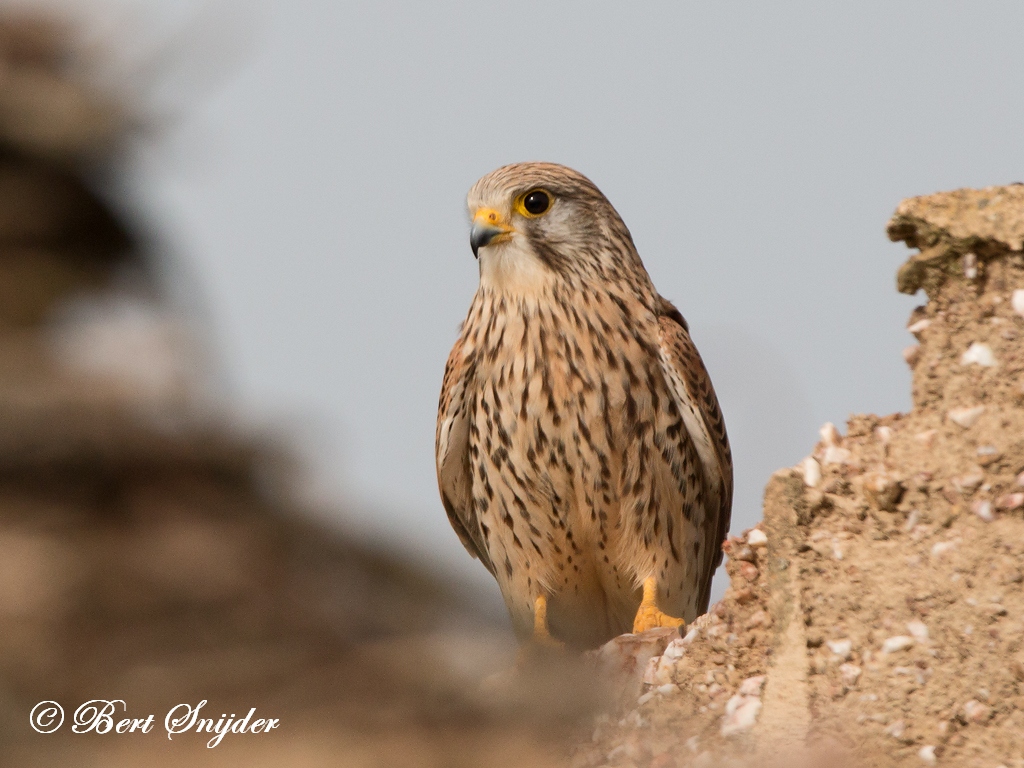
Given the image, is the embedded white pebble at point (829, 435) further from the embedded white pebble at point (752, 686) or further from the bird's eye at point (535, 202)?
the bird's eye at point (535, 202)

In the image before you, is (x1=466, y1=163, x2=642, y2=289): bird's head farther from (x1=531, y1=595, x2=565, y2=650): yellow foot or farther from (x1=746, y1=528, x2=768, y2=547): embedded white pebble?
(x1=746, y1=528, x2=768, y2=547): embedded white pebble

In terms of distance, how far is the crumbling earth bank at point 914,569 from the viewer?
2.22 metres

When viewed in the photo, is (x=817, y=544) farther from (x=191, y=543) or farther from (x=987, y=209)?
(x=191, y=543)

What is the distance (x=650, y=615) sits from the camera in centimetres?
409

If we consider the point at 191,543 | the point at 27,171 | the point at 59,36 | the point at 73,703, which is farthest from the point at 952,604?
the point at 59,36

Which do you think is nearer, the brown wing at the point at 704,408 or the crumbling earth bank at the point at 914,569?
the crumbling earth bank at the point at 914,569

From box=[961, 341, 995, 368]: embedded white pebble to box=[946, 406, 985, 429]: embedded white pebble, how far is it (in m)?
0.08

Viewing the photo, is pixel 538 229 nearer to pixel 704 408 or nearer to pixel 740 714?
pixel 704 408

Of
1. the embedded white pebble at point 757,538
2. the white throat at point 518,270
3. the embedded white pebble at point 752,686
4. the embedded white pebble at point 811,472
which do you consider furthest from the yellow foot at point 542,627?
the embedded white pebble at point 811,472

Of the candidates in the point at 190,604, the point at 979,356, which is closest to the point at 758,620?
the point at 979,356

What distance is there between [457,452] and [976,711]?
2.52 metres

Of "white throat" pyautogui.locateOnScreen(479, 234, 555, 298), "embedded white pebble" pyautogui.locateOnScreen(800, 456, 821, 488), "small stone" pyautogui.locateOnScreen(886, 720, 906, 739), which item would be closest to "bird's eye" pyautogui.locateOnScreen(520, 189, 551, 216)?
"white throat" pyautogui.locateOnScreen(479, 234, 555, 298)

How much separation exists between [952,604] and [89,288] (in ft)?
8.13

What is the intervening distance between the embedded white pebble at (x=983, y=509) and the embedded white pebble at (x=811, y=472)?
1.04 ft
